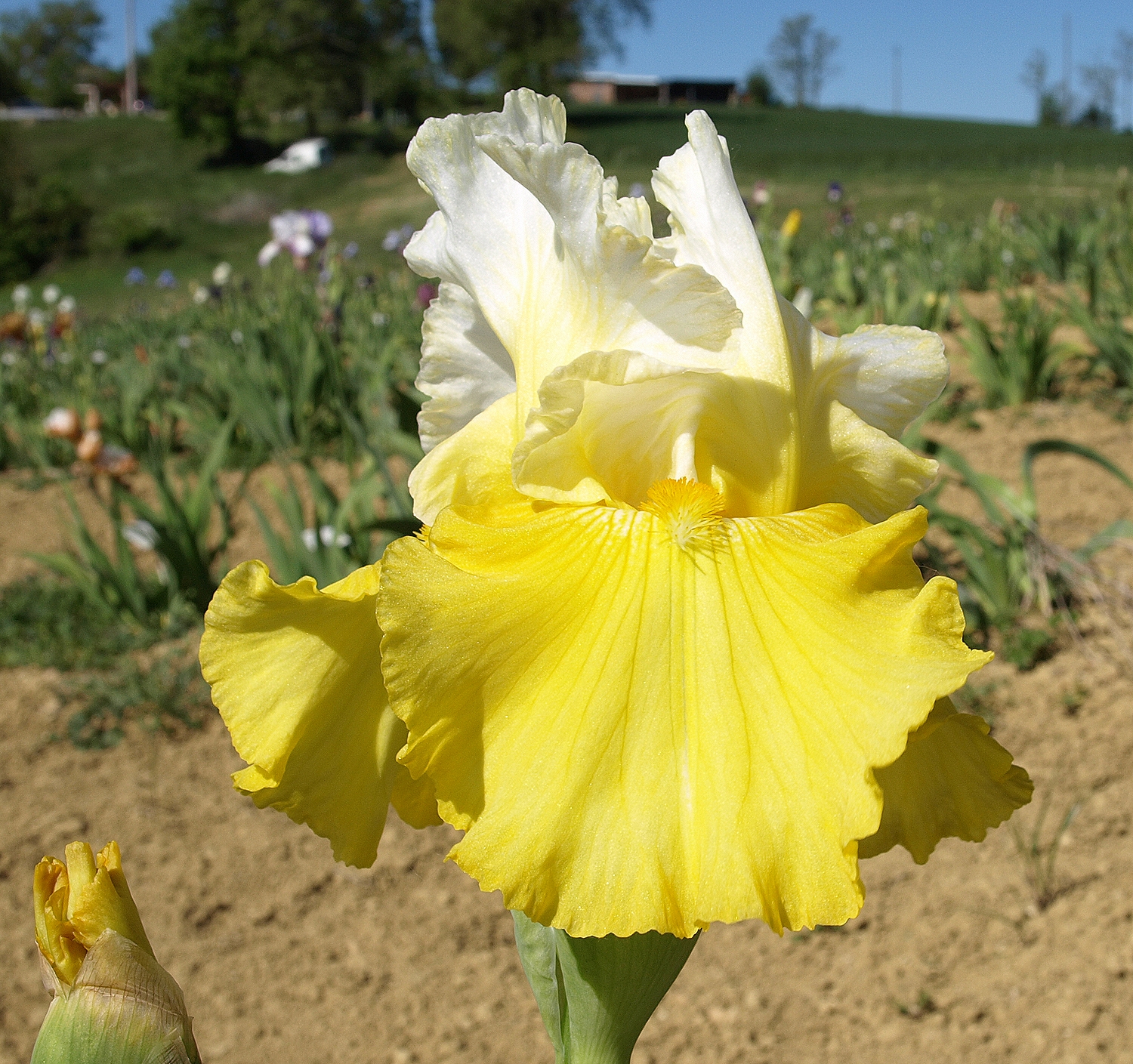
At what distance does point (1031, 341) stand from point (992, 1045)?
3.54m

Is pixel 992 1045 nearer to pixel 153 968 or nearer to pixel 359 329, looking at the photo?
pixel 153 968

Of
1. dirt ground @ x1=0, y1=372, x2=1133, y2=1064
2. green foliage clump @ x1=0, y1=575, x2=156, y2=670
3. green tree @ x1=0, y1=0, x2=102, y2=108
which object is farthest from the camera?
green tree @ x1=0, y1=0, x2=102, y2=108

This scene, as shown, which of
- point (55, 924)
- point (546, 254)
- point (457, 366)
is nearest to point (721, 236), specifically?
point (546, 254)

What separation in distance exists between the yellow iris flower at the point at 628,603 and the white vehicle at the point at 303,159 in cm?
3469

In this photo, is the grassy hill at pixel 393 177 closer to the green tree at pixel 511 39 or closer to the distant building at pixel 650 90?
the green tree at pixel 511 39

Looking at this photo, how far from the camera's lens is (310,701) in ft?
2.08

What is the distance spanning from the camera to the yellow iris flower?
52 centimetres

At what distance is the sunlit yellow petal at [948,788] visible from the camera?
24.7 inches

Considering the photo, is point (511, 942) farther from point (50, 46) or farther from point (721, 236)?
point (50, 46)

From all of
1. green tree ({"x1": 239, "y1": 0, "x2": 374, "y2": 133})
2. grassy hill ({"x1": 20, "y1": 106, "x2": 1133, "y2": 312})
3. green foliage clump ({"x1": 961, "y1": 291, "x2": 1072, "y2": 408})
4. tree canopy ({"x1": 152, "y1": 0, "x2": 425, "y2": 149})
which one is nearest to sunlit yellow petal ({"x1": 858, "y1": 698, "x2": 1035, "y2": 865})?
green foliage clump ({"x1": 961, "y1": 291, "x2": 1072, "y2": 408})

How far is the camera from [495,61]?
138ft

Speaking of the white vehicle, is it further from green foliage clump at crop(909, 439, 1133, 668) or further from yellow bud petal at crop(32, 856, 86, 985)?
yellow bud petal at crop(32, 856, 86, 985)

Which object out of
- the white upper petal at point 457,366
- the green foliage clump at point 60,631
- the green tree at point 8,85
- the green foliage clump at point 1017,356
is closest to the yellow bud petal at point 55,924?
the white upper petal at point 457,366

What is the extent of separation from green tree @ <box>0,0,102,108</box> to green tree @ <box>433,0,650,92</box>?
25091 mm
